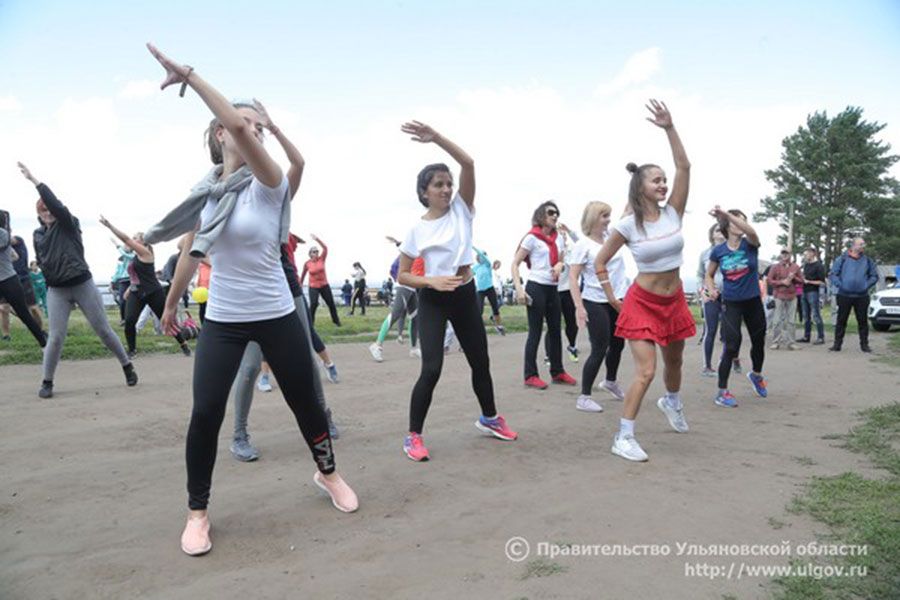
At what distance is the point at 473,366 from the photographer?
Answer: 458cm

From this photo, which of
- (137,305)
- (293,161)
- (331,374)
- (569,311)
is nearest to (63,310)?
(137,305)

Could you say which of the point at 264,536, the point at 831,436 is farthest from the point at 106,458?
the point at 831,436

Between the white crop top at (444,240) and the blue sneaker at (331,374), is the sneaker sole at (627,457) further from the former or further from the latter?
the blue sneaker at (331,374)

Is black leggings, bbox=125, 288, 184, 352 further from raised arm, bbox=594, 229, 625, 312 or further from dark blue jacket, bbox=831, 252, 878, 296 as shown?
dark blue jacket, bbox=831, 252, 878, 296

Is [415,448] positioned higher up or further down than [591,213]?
further down

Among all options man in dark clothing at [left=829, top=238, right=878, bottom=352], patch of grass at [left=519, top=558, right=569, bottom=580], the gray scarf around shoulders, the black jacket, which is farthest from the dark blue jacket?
the black jacket

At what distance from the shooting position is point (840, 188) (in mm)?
48188

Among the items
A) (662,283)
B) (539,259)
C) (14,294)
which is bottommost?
(14,294)

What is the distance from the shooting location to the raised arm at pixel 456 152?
3.95 metres

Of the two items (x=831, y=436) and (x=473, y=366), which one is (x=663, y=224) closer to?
(x=473, y=366)

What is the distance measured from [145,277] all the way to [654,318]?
7087 millimetres

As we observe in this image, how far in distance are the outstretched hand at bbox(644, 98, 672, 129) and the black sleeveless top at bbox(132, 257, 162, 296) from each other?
22.7 feet

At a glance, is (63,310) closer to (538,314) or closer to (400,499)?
(400,499)

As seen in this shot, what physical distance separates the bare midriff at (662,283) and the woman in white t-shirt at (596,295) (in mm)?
1469
